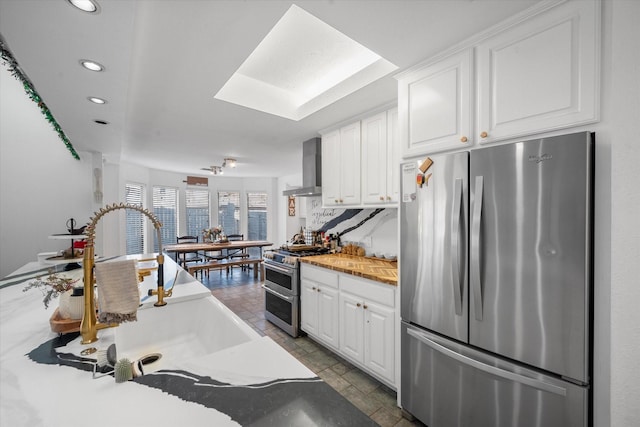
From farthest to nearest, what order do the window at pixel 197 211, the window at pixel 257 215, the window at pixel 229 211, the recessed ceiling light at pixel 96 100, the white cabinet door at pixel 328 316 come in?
the window at pixel 257 215
the window at pixel 229 211
the window at pixel 197 211
the white cabinet door at pixel 328 316
the recessed ceiling light at pixel 96 100

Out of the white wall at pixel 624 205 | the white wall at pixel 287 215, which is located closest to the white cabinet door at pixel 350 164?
the white wall at pixel 624 205

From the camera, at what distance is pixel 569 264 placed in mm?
1099

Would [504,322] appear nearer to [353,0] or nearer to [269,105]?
[353,0]

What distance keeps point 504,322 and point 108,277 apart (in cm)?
174

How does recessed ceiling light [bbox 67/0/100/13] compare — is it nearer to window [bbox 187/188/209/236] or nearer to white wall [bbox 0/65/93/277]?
white wall [bbox 0/65/93/277]

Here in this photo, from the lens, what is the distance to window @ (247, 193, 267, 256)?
7.80m

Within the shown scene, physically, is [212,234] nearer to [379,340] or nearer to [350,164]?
[350,164]

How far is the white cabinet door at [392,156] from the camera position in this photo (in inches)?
88.7

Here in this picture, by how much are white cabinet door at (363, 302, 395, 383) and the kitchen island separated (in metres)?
1.27

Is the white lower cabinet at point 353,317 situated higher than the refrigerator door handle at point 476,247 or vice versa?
the refrigerator door handle at point 476,247

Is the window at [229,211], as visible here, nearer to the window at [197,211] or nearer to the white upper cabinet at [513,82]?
the window at [197,211]

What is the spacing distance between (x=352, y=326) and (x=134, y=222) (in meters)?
5.64

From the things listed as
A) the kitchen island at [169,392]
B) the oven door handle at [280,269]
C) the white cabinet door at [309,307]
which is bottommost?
the white cabinet door at [309,307]

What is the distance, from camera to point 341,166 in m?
2.81
